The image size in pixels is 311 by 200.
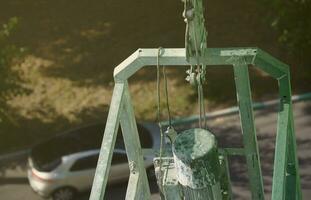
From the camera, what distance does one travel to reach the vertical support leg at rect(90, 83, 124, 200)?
4492 mm

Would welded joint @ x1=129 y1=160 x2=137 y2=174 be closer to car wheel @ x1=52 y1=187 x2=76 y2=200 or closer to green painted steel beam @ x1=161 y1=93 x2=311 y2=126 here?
car wheel @ x1=52 y1=187 x2=76 y2=200

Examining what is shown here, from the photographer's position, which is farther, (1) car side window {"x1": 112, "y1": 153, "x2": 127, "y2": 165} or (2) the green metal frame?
(1) car side window {"x1": 112, "y1": 153, "x2": 127, "y2": 165}

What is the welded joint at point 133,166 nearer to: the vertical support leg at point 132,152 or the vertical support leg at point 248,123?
the vertical support leg at point 132,152

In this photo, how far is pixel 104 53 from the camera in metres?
19.2

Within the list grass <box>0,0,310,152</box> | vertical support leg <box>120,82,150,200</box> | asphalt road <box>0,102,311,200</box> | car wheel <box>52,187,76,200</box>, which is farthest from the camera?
grass <box>0,0,310,152</box>

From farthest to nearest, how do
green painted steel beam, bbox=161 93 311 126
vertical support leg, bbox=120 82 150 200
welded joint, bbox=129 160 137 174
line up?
green painted steel beam, bbox=161 93 311 126 < welded joint, bbox=129 160 137 174 < vertical support leg, bbox=120 82 150 200

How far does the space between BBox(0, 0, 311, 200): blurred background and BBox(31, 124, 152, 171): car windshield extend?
4.99 ft

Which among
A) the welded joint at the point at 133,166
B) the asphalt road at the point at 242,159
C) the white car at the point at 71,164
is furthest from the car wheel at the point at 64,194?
the welded joint at the point at 133,166

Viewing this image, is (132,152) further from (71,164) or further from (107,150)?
(71,164)

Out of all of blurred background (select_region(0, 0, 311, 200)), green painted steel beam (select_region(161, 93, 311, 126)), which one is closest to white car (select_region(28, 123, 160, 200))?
blurred background (select_region(0, 0, 311, 200))

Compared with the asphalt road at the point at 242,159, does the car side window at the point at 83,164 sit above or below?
above

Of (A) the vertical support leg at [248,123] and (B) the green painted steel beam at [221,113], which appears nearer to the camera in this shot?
(A) the vertical support leg at [248,123]

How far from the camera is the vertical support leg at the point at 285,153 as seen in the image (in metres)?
4.48

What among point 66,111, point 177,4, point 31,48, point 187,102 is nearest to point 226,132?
point 187,102
